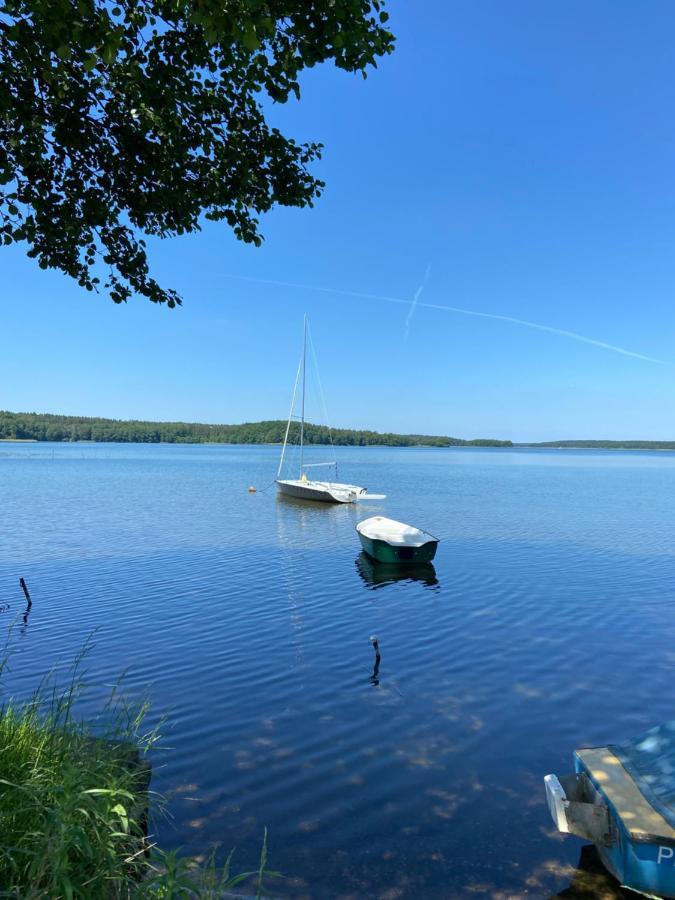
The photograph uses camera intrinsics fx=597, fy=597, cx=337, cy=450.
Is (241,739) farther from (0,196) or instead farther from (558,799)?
(0,196)

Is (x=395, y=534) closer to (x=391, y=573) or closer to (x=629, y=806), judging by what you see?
(x=391, y=573)

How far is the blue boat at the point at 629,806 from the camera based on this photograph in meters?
6.28

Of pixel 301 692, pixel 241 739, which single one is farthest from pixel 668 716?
pixel 241 739

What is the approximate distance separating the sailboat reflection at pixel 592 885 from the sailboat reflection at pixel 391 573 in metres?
15.1

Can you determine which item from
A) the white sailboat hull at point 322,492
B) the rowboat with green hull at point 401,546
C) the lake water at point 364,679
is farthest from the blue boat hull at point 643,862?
the white sailboat hull at point 322,492

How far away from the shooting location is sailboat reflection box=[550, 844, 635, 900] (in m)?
6.79

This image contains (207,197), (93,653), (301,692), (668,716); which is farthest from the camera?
(93,653)

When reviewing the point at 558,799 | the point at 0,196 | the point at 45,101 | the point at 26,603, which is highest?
the point at 45,101

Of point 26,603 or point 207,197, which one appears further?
point 26,603

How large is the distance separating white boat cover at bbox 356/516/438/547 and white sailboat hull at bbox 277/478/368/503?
20.0 m

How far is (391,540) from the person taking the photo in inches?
1009

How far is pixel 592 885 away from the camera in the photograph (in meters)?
6.96

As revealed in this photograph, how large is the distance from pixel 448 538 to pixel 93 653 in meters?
22.7

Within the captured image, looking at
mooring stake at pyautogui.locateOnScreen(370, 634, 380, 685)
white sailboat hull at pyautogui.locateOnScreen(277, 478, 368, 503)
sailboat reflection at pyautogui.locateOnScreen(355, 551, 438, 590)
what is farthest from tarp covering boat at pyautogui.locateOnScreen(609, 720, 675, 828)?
white sailboat hull at pyautogui.locateOnScreen(277, 478, 368, 503)
